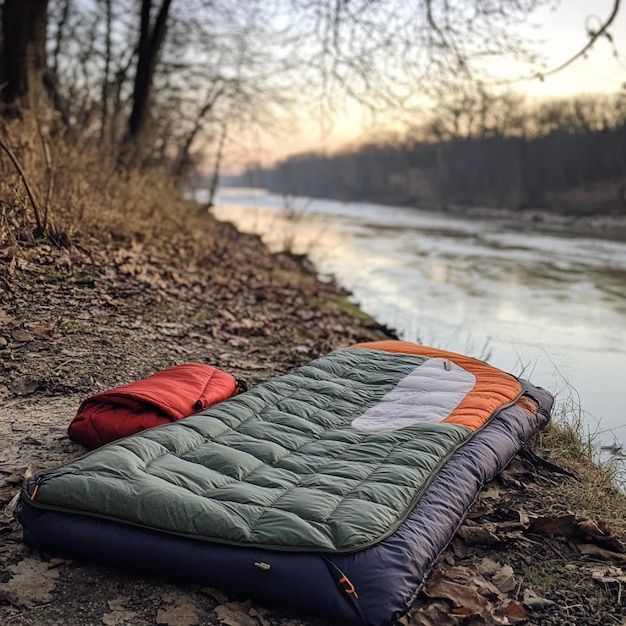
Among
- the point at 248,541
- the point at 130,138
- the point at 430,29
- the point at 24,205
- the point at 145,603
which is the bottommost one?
the point at 145,603

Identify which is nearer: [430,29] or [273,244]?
[430,29]

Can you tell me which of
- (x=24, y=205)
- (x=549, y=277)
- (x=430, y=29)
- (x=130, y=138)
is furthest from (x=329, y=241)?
(x=24, y=205)

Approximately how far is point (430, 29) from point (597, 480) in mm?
6450

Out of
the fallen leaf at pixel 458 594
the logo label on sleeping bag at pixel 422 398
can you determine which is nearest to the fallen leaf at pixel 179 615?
the fallen leaf at pixel 458 594

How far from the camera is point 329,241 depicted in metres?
21.3

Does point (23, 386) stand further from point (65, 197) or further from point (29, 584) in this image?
point (65, 197)

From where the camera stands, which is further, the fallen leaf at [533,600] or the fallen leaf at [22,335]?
the fallen leaf at [22,335]

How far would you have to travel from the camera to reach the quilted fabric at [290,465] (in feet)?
8.13

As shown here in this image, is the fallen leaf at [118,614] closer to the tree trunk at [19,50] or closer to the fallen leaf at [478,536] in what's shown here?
the fallen leaf at [478,536]

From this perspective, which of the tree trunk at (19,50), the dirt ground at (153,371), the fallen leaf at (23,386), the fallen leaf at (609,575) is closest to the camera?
the dirt ground at (153,371)

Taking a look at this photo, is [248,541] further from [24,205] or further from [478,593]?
[24,205]

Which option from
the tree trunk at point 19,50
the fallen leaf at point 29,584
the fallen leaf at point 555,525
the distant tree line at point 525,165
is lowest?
the fallen leaf at point 29,584

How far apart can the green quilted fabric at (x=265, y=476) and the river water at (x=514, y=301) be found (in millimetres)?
2080

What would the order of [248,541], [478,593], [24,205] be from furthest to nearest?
[24,205], [478,593], [248,541]
